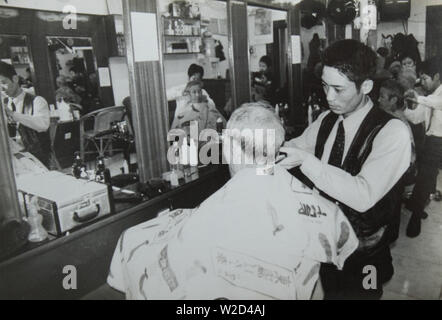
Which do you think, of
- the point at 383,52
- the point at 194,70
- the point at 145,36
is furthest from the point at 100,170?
the point at 383,52

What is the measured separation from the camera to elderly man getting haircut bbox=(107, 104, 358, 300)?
4.25 ft

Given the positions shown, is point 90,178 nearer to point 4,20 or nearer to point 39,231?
point 39,231

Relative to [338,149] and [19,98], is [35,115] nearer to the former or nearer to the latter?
[19,98]

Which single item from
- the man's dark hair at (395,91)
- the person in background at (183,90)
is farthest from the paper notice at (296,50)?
the person in background at (183,90)

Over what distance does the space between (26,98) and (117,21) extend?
0.70 m

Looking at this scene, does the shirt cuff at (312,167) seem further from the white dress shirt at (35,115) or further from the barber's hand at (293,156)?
the white dress shirt at (35,115)

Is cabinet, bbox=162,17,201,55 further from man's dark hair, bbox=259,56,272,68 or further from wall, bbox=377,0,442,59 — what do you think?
wall, bbox=377,0,442,59

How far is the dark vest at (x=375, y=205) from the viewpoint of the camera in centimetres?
155

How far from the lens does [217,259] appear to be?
4.27 ft

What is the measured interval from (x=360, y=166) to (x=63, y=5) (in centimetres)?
162

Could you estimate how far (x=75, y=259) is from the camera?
6.22 ft

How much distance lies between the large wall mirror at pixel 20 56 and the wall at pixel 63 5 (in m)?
0.15

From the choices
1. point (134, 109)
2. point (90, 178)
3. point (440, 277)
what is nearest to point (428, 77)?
point (440, 277)

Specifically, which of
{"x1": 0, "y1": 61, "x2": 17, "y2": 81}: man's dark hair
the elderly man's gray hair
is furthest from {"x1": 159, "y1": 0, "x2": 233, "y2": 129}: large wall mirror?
the elderly man's gray hair
